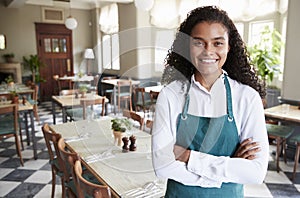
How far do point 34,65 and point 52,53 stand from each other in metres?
0.80

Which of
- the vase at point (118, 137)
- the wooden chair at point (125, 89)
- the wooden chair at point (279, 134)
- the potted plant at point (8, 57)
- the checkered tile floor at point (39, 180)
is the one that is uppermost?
the potted plant at point (8, 57)

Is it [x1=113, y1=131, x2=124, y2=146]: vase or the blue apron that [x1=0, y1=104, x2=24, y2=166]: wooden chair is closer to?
[x1=113, y1=131, x2=124, y2=146]: vase

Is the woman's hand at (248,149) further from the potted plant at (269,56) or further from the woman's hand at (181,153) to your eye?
the potted plant at (269,56)

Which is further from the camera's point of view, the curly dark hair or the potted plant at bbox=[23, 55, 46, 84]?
the potted plant at bbox=[23, 55, 46, 84]

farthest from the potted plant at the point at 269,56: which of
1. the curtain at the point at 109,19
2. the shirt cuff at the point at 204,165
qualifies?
the curtain at the point at 109,19

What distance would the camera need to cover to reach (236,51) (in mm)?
950

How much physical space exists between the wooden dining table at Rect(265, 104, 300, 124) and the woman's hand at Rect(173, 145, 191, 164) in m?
2.34

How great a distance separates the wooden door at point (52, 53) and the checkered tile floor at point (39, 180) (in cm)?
433

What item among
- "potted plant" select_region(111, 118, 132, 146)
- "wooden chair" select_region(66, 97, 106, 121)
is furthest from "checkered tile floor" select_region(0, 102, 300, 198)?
"potted plant" select_region(111, 118, 132, 146)

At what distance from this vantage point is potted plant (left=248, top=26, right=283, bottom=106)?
3.90 m

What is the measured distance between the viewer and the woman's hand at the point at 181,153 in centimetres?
87

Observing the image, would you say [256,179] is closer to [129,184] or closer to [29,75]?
[129,184]

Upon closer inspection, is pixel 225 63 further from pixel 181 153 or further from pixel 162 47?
pixel 162 47

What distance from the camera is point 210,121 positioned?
0.89 metres
